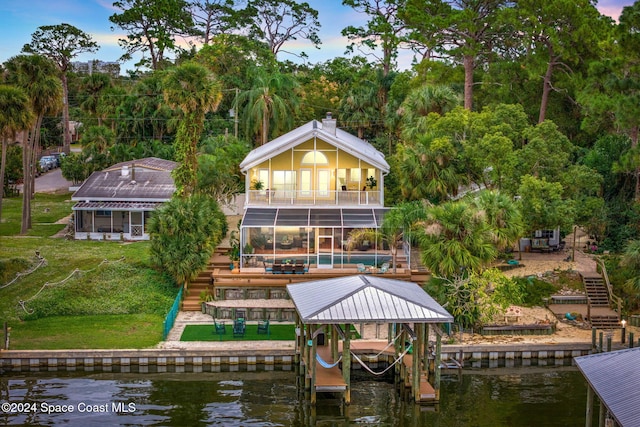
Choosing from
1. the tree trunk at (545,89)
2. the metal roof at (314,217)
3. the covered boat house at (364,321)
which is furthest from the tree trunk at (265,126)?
the covered boat house at (364,321)

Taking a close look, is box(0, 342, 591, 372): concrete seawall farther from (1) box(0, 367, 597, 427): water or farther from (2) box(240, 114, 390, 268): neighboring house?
(2) box(240, 114, 390, 268): neighboring house

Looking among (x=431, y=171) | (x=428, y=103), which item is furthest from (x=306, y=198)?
(x=428, y=103)

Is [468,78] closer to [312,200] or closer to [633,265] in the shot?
[312,200]

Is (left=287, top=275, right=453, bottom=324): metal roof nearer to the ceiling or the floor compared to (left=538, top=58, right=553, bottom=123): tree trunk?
nearer to the floor

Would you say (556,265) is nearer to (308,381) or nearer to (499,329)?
(499,329)

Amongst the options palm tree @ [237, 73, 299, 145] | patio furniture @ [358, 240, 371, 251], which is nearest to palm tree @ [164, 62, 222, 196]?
palm tree @ [237, 73, 299, 145]

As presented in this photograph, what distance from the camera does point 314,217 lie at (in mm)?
43719

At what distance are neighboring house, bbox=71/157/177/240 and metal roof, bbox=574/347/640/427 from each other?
31.5 m

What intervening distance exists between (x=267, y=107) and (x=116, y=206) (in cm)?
1271

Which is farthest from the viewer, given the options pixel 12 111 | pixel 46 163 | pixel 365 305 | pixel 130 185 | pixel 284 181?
pixel 46 163

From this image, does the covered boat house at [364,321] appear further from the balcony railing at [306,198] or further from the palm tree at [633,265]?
the balcony railing at [306,198]

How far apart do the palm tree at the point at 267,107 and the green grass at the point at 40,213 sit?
548 inches

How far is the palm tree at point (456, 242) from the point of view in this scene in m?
36.9

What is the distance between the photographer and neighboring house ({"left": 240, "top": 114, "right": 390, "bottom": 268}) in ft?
140
